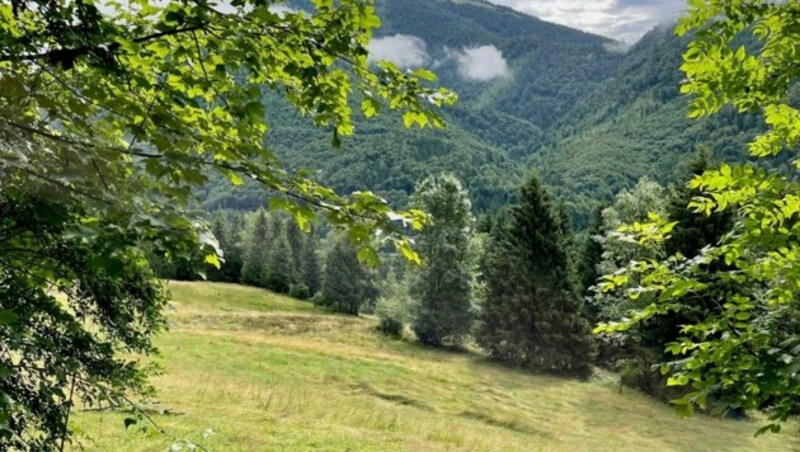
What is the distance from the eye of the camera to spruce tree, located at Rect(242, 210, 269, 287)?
88438mm

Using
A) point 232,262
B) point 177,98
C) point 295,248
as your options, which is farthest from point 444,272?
point 232,262

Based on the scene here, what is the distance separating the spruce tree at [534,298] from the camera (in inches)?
1796

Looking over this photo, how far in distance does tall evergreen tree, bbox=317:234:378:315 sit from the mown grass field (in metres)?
15.8

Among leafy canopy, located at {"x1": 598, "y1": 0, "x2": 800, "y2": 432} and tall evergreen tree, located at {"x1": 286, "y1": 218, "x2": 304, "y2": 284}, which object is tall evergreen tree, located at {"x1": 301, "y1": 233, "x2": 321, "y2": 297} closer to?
tall evergreen tree, located at {"x1": 286, "y1": 218, "x2": 304, "y2": 284}

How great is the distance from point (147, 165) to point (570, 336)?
151ft

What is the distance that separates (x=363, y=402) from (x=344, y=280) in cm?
4400

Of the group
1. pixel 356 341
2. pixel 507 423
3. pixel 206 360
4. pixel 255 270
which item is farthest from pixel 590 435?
pixel 255 270

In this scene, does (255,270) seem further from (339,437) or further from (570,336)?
(339,437)

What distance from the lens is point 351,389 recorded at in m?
30.1

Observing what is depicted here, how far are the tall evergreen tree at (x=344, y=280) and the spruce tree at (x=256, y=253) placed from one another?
19.7 metres

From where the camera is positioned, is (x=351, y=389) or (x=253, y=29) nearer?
(x=253, y=29)

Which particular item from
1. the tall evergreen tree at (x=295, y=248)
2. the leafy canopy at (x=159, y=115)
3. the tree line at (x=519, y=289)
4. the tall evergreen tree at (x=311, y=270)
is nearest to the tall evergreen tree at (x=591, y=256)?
the tree line at (x=519, y=289)

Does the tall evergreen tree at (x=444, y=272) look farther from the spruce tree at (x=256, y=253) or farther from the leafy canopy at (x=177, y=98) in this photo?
the leafy canopy at (x=177, y=98)

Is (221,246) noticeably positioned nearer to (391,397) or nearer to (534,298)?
(534,298)
